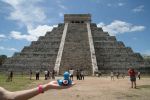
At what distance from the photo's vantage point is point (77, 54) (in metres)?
47.4

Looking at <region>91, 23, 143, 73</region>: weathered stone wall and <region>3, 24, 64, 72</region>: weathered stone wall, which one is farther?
<region>3, 24, 64, 72</region>: weathered stone wall

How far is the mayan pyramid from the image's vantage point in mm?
45431

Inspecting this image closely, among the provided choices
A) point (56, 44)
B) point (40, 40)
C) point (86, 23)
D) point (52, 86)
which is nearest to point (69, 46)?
point (56, 44)

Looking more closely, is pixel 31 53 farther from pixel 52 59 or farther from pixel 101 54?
pixel 101 54

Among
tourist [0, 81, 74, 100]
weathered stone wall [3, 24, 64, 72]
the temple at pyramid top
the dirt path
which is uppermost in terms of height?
the temple at pyramid top

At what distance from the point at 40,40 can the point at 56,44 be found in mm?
4219

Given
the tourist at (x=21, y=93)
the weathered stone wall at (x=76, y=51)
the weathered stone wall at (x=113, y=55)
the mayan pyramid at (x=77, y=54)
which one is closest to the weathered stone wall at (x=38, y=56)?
the mayan pyramid at (x=77, y=54)

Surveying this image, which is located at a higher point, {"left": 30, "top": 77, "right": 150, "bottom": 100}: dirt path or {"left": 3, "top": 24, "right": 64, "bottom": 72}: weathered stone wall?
{"left": 3, "top": 24, "right": 64, "bottom": 72}: weathered stone wall

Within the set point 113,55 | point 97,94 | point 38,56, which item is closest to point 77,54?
point 113,55

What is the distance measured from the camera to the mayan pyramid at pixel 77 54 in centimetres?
4543

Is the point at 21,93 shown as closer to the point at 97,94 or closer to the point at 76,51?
the point at 97,94

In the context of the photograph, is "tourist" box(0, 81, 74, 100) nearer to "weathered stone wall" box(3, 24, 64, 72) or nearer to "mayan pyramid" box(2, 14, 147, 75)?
"mayan pyramid" box(2, 14, 147, 75)

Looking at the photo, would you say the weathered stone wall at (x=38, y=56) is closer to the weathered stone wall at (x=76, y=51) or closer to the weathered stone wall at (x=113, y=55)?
the weathered stone wall at (x=76, y=51)

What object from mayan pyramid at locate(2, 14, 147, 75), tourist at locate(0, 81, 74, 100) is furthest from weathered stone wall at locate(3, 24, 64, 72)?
tourist at locate(0, 81, 74, 100)
